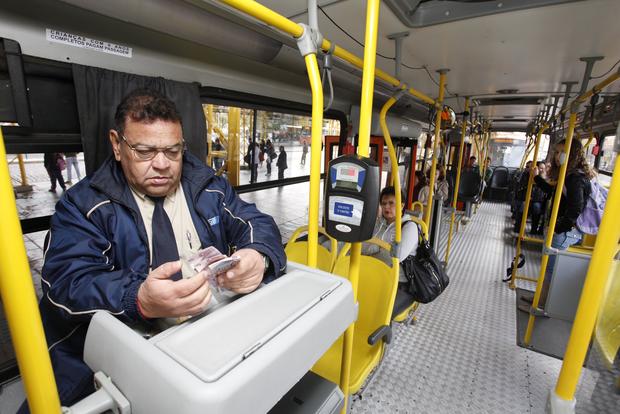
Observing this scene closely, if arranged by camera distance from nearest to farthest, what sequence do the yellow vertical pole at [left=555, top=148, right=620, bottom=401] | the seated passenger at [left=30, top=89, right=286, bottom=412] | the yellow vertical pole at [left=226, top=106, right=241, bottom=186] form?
1. the yellow vertical pole at [left=555, top=148, right=620, bottom=401]
2. the seated passenger at [left=30, top=89, right=286, bottom=412]
3. the yellow vertical pole at [left=226, top=106, right=241, bottom=186]

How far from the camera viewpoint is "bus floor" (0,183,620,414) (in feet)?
7.62

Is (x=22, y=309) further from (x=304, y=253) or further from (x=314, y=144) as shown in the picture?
(x=304, y=253)

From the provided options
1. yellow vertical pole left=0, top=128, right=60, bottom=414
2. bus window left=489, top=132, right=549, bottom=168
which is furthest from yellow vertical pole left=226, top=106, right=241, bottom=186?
bus window left=489, top=132, right=549, bottom=168

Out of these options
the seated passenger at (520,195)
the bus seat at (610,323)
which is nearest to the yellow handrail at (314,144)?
the bus seat at (610,323)

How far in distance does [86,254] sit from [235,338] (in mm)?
631

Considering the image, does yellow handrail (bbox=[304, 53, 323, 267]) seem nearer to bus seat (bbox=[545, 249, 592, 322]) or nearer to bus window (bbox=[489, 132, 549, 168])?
bus seat (bbox=[545, 249, 592, 322])

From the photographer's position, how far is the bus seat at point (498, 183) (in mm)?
10781

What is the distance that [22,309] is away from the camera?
494 mm

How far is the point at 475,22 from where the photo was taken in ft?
5.88

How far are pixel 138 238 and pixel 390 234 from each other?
7.51 feet

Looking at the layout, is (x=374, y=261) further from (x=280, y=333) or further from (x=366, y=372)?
(x=280, y=333)

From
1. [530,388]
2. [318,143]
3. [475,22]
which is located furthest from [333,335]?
[530,388]

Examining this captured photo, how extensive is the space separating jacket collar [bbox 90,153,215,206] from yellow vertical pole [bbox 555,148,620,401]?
54.3 inches

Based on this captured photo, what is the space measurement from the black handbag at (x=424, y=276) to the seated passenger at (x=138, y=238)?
5.64 ft
